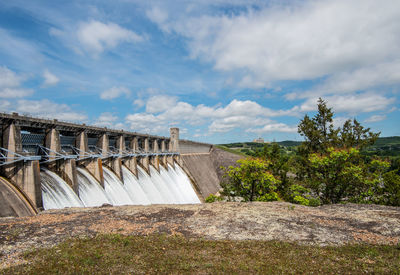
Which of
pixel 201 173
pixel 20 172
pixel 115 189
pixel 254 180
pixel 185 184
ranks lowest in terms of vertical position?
pixel 185 184

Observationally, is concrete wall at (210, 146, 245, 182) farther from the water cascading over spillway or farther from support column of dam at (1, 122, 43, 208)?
support column of dam at (1, 122, 43, 208)

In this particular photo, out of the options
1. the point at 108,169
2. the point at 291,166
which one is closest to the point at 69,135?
the point at 108,169

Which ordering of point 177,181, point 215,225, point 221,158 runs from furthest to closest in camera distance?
point 221,158 → point 177,181 → point 215,225

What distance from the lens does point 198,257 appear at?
1105cm

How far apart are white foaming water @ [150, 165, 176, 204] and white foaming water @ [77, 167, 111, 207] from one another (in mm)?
13905

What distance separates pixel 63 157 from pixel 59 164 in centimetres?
111

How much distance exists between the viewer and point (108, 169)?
35344 millimetres

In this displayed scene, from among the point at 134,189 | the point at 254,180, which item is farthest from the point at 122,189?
the point at 254,180

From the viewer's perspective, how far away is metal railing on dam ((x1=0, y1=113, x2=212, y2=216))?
20875mm

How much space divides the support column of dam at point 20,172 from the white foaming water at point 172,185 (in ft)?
86.1

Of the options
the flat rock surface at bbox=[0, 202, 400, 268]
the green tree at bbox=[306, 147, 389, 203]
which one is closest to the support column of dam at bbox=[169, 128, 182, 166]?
the green tree at bbox=[306, 147, 389, 203]

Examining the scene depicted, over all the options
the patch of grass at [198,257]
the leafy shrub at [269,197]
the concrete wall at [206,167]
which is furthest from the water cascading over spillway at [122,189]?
the leafy shrub at [269,197]

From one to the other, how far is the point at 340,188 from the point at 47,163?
102ft

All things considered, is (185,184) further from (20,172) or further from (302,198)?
(20,172)
